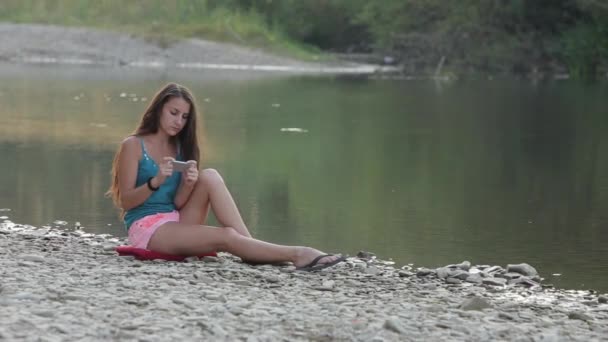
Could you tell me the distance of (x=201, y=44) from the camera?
48219 mm

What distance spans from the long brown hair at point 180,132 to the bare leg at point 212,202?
0.77 ft

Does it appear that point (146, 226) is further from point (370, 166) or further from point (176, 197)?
point (370, 166)

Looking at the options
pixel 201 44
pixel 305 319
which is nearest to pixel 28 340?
pixel 305 319

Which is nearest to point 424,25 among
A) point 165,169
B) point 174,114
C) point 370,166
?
point 370,166

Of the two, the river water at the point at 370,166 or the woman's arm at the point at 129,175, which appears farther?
the river water at the point at 370,166

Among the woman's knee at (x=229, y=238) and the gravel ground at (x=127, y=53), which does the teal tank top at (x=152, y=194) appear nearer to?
the woman's knee at (x=229, y=238)

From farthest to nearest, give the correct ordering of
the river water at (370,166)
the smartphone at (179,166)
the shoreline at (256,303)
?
1. the river water at (370,166)
2. the smartphone at (179,166)
3. the shoreline at (256,303)

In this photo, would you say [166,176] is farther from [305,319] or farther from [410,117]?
[410,117]

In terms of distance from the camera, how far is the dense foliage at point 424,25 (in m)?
48.4

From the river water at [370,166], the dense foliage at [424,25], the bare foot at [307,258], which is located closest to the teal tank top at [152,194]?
→ the bare foot at [307,258]

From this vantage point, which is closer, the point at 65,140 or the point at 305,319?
the point at 305,319

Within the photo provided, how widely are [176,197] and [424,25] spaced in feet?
137

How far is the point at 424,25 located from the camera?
50.4m

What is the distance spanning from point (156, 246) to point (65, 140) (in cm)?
1176
